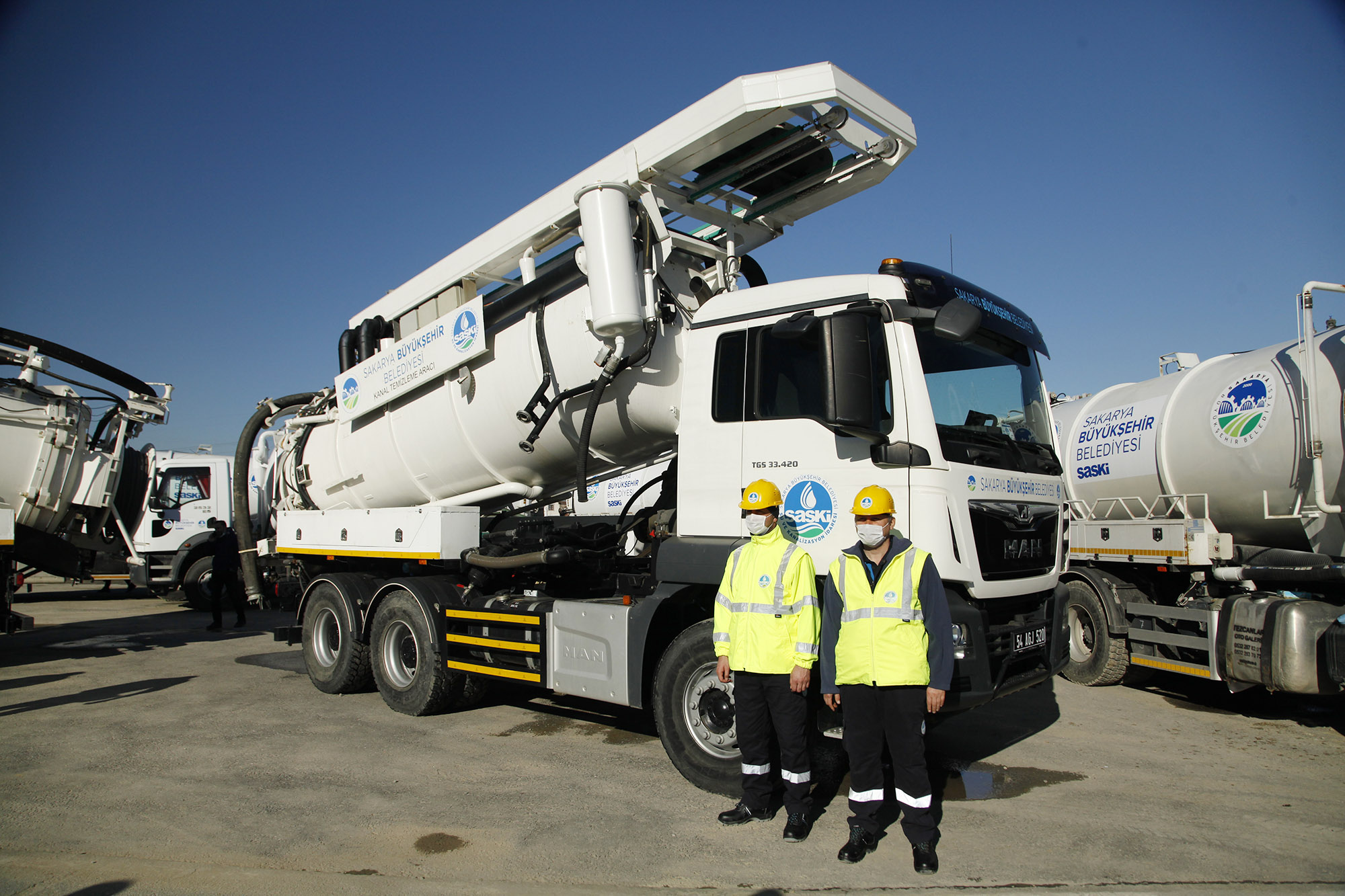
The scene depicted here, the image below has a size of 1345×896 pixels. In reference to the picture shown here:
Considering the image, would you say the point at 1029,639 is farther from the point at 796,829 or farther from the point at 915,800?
the point at 796,829

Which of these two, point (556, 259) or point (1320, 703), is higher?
point (556, 259)

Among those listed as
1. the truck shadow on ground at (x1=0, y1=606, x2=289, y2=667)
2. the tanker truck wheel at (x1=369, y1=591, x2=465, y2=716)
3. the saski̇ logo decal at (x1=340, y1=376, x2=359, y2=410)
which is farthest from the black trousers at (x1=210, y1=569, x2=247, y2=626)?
the tanker truck wheel at (x1=369, y1=591, x2=465, y2=716)

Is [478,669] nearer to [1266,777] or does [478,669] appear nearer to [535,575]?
[535,575]

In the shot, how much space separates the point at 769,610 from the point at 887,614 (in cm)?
63

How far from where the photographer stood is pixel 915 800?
13.2 ft

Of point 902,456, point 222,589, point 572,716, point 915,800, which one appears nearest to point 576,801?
point 915,800

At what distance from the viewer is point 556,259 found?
21.3 ft

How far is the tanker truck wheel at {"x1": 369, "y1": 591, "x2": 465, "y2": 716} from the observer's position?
7078 mm

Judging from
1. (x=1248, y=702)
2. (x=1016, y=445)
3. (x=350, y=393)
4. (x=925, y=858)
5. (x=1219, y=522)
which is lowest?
(x=1248, y=702)

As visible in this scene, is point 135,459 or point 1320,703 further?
point 135,459

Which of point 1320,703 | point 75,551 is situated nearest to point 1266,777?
point 1320,703

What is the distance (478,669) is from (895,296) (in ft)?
14.1

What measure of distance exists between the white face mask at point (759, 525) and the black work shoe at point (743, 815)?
1.50 metres

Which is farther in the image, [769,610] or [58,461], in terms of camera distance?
[58,461]
